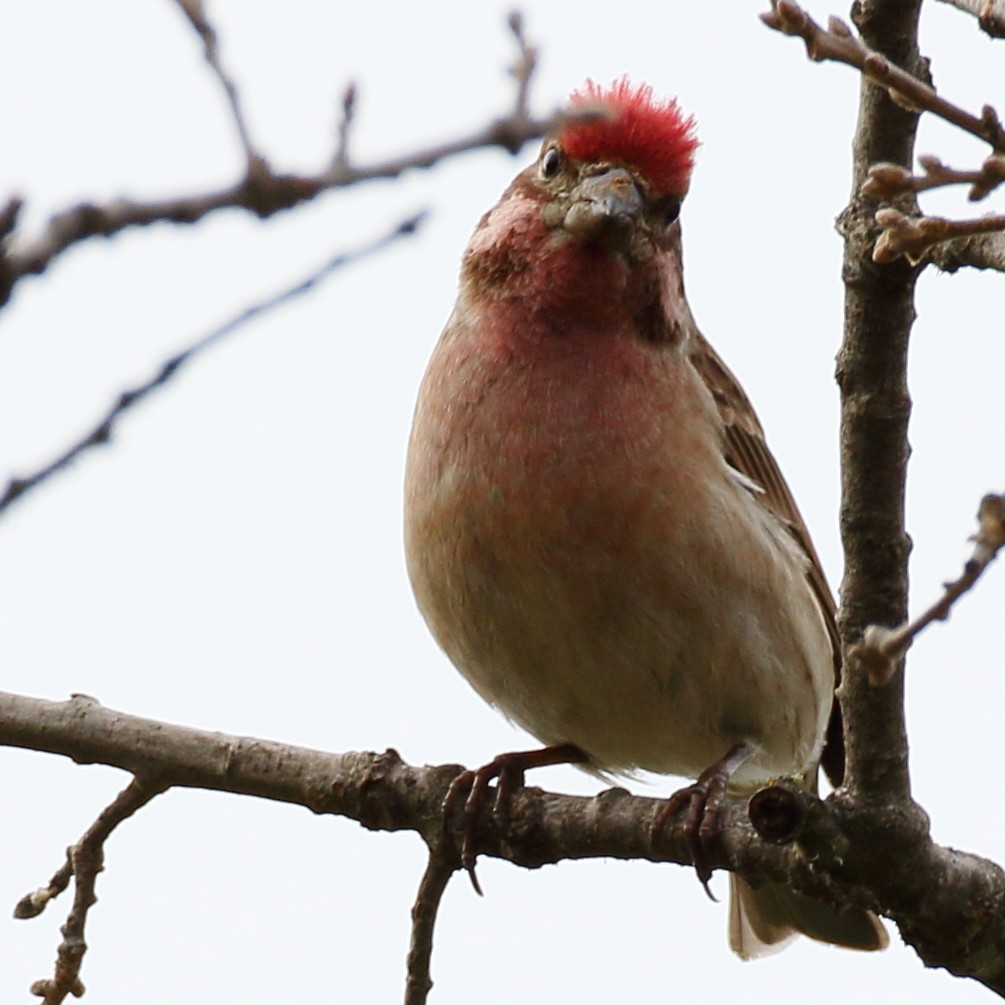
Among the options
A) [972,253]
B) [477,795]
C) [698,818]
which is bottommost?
[698,818]

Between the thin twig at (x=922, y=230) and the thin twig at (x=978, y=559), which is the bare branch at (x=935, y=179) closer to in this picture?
the thin twig at (x=922, y=230)

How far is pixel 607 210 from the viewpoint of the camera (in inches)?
221

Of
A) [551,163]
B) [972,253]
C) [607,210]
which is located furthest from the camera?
[551,163]

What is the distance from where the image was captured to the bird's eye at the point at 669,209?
586cm

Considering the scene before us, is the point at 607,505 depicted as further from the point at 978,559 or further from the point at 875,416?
the point at 978,559

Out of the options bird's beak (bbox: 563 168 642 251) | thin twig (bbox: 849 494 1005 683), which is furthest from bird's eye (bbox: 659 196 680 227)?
thin twig (bbox: 849 494 1005 683)

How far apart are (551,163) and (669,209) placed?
1.48 ft

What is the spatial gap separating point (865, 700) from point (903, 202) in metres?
1.18

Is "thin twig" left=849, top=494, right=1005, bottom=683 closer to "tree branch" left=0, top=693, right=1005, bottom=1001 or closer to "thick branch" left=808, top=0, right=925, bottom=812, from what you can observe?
"thick branch" left=808, top=0, right=925, bottom=812

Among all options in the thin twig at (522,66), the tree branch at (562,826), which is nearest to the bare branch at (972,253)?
the thin twig at (522,66)

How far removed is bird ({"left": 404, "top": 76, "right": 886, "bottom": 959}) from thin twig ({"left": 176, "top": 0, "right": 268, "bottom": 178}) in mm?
3208

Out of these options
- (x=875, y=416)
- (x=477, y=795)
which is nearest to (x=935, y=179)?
(x=875, y=416)

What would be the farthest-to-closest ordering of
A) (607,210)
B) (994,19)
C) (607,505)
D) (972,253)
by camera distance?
(607,210) → (607,505) → (972,253) → (994,19)

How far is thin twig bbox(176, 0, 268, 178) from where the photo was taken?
1.93 metres
